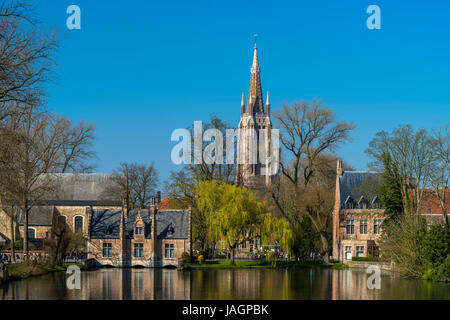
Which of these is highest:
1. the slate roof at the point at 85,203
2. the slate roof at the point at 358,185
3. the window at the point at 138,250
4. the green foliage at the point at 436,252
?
the slate roof at the point at 358,185

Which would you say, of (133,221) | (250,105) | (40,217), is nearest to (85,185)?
(40,217)

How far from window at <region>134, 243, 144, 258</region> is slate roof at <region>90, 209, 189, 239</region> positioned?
767 millimetres

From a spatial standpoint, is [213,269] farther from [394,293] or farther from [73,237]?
[394,293]

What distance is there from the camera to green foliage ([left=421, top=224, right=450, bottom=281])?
35.6m

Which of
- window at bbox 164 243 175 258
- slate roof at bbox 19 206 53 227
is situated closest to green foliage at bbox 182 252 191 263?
window at bbox 164 243 175 258

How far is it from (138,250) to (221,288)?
21236mm

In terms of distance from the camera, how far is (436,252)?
36188 millimetres

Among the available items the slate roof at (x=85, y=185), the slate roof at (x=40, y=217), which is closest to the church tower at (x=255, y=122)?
the slate roof at (x=85, y=185)

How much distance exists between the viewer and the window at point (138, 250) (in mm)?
50719

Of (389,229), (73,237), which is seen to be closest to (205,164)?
(73,237)

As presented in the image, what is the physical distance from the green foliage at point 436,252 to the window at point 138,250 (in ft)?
73.8

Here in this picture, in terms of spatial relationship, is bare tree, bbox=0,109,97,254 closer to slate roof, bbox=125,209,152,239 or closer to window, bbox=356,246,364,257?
slate roof, bbox=125,209,152,239

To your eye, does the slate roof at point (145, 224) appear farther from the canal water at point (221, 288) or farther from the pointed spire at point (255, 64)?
the pointed spire at point (255, 64)

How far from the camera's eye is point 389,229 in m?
44.0
